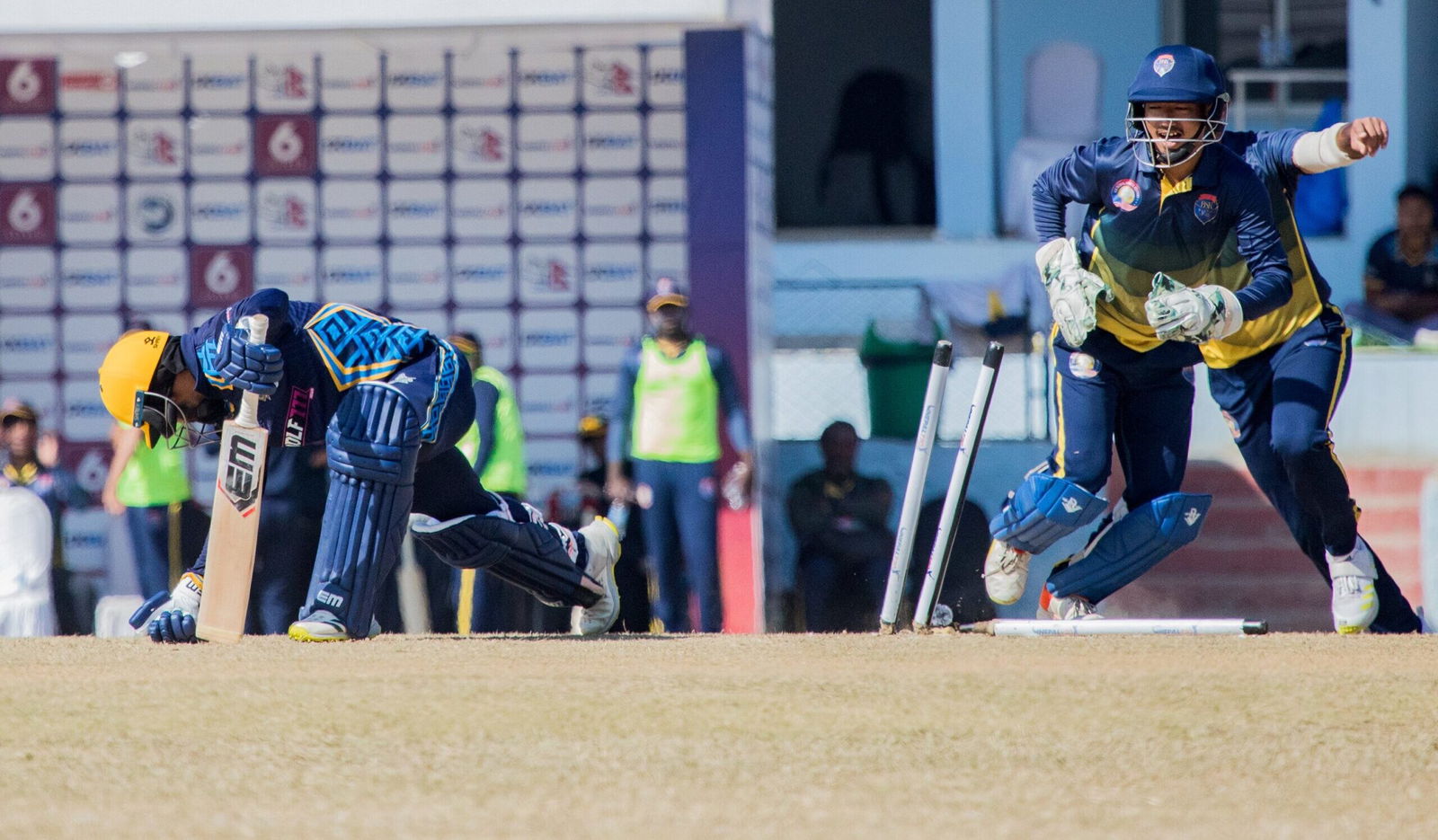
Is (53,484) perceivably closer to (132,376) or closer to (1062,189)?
(132,376)

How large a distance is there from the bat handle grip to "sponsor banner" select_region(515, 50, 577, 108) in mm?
4469

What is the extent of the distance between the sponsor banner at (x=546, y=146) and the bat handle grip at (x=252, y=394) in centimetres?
444

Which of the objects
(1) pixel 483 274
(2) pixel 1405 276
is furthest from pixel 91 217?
(2) pixel 1405 276

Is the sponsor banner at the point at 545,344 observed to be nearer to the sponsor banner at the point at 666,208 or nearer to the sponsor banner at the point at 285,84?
the sponsor banner at the point at 666,208

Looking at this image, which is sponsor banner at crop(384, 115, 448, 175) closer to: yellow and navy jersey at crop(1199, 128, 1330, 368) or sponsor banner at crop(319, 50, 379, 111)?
sponsor banner at crop(319, 50, 379, 111)

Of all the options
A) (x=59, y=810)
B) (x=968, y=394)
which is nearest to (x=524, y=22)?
(x=968, y=394)

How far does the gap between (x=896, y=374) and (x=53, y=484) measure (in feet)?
13.5

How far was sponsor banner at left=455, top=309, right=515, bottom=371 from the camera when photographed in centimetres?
964

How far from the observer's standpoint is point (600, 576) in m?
6.07

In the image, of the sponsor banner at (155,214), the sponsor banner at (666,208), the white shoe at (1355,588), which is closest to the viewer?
the white shoe at (1355,588)

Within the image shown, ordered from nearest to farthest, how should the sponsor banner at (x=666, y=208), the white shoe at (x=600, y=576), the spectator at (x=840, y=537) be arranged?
the white shoe at (x=600, y=576)
the spectator at (x=840, y=537)
the sponsor banner at (x=666, y=208)

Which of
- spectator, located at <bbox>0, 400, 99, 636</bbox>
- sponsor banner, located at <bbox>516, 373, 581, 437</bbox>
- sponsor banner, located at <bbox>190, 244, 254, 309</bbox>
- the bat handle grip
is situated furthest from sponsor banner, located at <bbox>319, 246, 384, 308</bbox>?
the bat handle grip

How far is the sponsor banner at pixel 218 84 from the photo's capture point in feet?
31.8

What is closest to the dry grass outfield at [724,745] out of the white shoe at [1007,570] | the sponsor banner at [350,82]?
the white shoe at [1007,570]
